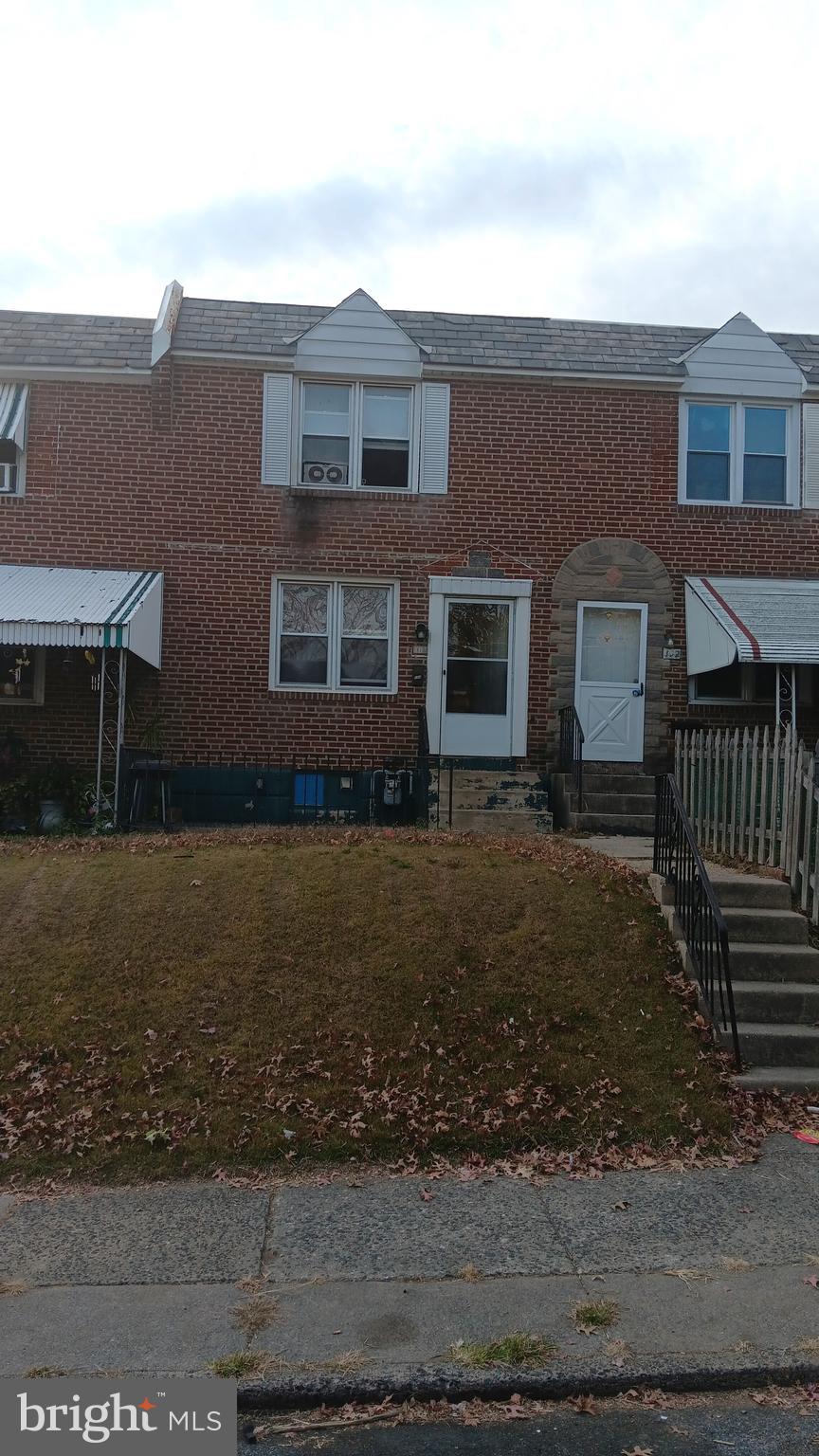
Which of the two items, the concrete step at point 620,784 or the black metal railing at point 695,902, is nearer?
the black metal railing at point 695,902

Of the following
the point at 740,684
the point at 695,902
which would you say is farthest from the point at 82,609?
the point at 740,684

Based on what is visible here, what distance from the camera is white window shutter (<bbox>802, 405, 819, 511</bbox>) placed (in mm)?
14609

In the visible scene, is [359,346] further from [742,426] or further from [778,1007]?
[778,1007]

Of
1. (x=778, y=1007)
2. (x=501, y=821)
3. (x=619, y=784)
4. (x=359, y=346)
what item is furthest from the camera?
(x=359, y=346)

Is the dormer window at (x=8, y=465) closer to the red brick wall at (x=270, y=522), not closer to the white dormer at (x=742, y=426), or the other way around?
the red brick wall at (x=270, y=522)

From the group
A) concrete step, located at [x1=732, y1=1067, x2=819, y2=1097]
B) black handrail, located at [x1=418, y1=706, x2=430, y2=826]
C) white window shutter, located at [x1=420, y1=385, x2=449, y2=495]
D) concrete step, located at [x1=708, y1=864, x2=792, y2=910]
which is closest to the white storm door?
black handrail, located at [x1=418, y1=706, x2=430, y2=826]

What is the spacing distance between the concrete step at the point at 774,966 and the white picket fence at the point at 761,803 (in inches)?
27.5

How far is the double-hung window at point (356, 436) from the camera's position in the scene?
14.4 meters

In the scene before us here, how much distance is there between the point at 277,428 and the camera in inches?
558

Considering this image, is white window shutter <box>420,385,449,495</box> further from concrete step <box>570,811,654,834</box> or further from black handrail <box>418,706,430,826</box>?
concrete step <box>570,811,654,834</box>

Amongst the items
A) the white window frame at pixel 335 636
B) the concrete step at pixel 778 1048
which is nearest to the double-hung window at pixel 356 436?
the white window frame at pixel 335 636

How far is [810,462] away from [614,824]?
5.73 meters

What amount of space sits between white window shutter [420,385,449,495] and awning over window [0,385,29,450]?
4.91 metres

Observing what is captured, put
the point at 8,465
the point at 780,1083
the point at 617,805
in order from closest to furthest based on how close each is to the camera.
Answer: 1. the point at 780,1083
2. the point at 617,805
3. the point at 8,465
